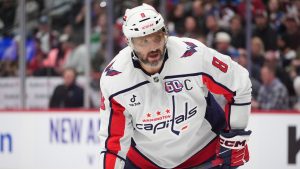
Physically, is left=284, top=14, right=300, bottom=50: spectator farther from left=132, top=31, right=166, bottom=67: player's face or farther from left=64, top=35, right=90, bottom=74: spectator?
left=132, top=31, right=166, bottom=67: player's face

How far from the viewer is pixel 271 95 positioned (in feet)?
22.6

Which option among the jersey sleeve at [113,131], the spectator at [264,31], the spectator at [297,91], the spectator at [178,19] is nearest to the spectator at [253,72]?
the spectator at [264,31]

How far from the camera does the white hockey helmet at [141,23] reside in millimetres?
A: 3062

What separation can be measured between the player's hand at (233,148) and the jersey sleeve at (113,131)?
417 millimetres

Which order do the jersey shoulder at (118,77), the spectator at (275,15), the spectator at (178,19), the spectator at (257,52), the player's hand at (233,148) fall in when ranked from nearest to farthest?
1. the jersey shoulder at (118,77)
2. the player's hand at (233,148)
3. the spectator at (257,52)
4. the spectator at (275,15)
5. the spectator at (178,19)

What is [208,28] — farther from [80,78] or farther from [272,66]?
[80,78]

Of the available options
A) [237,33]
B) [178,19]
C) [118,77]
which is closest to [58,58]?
[178,19]

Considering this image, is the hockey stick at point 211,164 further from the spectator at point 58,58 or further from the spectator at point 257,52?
the spectator at point 58,58

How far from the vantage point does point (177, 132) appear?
3344 mm

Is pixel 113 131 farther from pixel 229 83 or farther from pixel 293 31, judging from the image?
pixel 293 31

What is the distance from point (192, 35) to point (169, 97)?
4.33 meters

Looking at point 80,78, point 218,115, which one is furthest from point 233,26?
point 218,115

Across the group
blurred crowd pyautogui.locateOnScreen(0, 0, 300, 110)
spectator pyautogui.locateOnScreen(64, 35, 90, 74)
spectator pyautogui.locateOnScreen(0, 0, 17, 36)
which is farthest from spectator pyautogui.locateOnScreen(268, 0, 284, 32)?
spectator pyautogui.locateOnScreen(0, 0, 17, 36)

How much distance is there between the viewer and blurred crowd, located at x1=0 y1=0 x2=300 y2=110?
23.1ft
